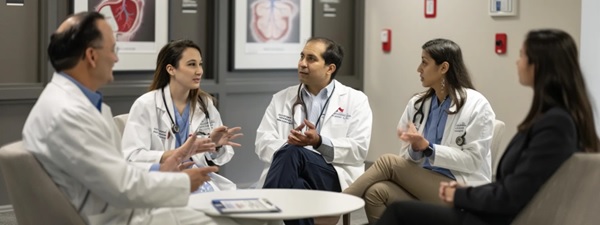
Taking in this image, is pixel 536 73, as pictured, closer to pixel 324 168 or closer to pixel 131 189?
pixel 131 189

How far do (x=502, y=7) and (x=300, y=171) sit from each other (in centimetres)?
243

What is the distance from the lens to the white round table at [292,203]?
3.21 meters

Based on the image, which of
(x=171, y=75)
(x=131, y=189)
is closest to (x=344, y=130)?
(x=171, y=75)

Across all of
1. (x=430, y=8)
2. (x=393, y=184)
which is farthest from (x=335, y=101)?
(x=430, y=8)

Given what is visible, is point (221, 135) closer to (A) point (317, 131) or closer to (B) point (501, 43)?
(A) point (317, 131)

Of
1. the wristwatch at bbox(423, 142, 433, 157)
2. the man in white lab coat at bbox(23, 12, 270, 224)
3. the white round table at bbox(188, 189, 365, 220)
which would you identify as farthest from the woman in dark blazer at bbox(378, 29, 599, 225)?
the wristwatch at bbox(423, 142, 433, 157)

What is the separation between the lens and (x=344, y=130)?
5.16 metres

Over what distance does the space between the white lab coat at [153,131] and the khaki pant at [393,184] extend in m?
0.72

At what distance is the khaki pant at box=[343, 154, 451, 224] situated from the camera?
4566 mm

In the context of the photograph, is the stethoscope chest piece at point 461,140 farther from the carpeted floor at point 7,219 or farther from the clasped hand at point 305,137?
the carpeted floor at point 7,219

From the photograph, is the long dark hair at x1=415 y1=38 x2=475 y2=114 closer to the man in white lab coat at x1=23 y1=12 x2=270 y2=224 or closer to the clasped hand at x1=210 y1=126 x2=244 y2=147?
the clasped hand at x1=210 y1=126 x2=244 y2=147

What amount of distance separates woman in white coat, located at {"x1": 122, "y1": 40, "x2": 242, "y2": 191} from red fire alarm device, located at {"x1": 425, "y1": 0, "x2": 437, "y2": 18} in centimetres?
264

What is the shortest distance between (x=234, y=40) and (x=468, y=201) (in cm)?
375

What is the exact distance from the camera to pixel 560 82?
3.16 m
